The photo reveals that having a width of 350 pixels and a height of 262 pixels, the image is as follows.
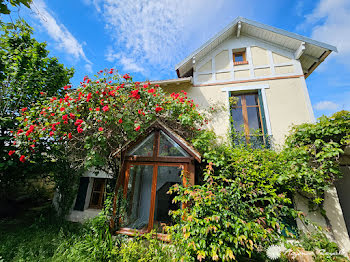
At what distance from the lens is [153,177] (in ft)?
14.4

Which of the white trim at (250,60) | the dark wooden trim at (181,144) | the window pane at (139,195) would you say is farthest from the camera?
the white trim at (250,60)

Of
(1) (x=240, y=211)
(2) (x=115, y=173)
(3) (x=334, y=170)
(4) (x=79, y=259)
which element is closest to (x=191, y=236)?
(1) (x=240, y=211)

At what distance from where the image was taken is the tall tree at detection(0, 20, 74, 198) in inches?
215

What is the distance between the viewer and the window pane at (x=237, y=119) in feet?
20.7

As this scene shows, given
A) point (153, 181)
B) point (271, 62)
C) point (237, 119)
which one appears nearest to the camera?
point (153, 181)

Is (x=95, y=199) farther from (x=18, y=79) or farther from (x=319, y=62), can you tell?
(x=319, y=62)

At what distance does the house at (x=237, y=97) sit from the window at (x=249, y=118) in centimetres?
4

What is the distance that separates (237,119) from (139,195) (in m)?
4.74

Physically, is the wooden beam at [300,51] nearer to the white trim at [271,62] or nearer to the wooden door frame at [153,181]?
the white trim at [271,62]

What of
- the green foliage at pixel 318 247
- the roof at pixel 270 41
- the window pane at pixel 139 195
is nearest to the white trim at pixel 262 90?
the roof at pixel 270 41

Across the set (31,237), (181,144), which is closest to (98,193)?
(31,237)

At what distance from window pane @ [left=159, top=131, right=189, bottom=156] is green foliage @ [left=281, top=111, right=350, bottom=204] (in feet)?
9.42

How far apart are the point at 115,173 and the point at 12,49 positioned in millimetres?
→ 6215

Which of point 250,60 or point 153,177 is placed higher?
point 250,60
